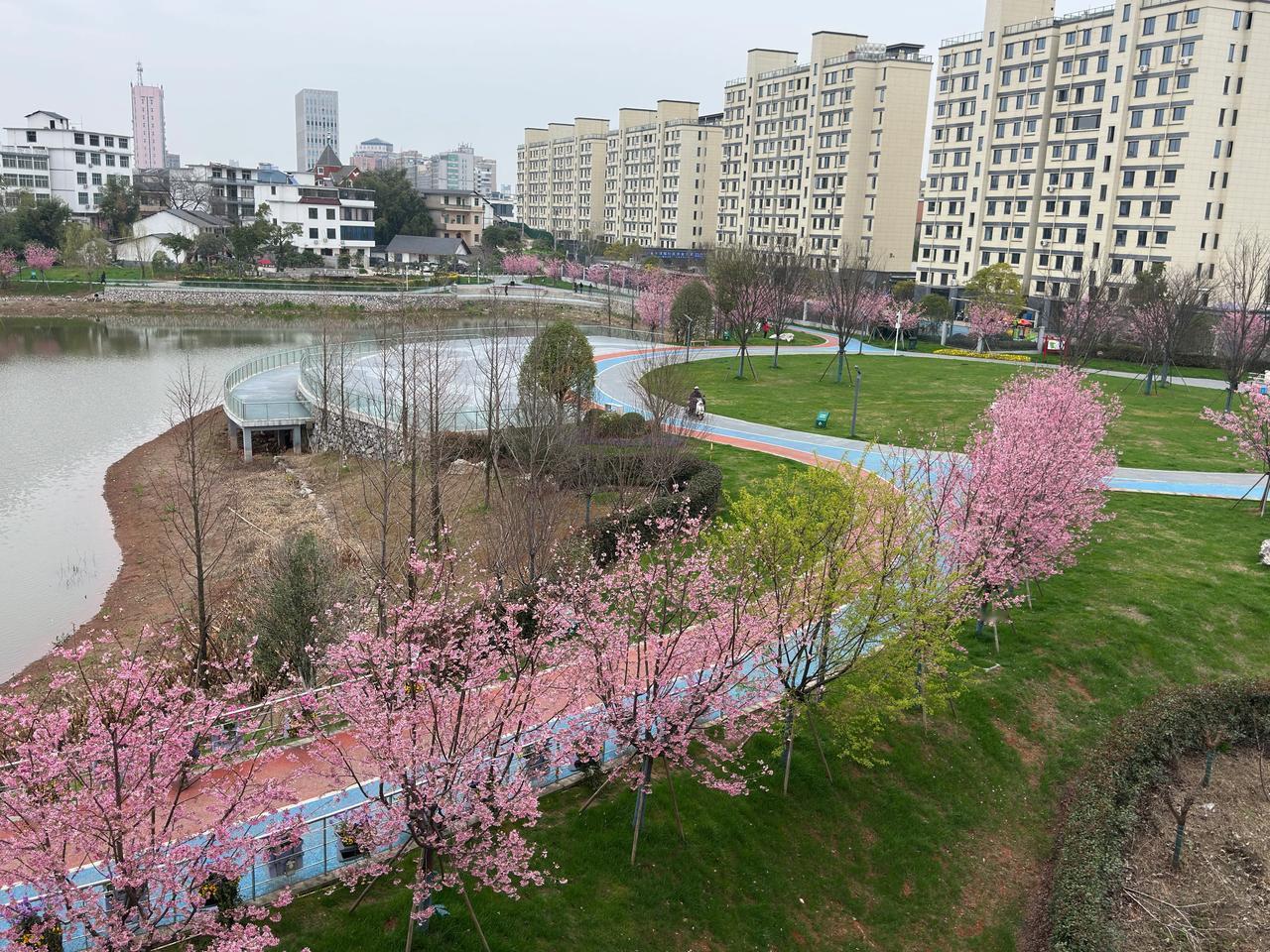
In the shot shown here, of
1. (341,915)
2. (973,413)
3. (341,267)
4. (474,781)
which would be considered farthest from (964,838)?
(341,267)

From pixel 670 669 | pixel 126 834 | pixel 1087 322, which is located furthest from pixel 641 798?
pixel 1087 322

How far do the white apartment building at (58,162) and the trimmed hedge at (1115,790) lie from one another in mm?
122161

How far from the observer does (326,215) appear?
104938 mm

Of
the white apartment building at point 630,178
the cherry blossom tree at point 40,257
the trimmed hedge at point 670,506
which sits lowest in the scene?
the trimmed hedge at point 670,506

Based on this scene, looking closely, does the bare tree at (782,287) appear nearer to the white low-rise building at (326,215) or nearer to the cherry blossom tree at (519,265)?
the cherry blossom tree at (519,265)

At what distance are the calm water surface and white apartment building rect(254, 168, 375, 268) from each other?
33174mm

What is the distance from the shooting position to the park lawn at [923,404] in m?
36.0

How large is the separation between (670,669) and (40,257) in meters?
95.7

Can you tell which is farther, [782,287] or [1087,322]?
[782,287]

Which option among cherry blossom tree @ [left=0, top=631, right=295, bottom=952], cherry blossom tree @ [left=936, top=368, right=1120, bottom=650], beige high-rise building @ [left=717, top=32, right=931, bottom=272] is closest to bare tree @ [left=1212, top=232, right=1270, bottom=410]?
cherry blossom tree @ [left=936, top=368, right=1120, bottom=650]

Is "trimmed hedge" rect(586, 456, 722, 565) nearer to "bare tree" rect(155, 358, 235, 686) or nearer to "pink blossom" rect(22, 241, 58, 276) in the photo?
"bare tree" rect(155, 358, 235, 686)

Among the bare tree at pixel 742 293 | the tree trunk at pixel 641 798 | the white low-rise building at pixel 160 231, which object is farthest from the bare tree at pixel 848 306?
the white low-rise building at pixel 160 231

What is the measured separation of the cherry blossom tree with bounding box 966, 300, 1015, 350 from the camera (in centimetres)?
6159

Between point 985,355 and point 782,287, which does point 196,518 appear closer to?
point 782,287
